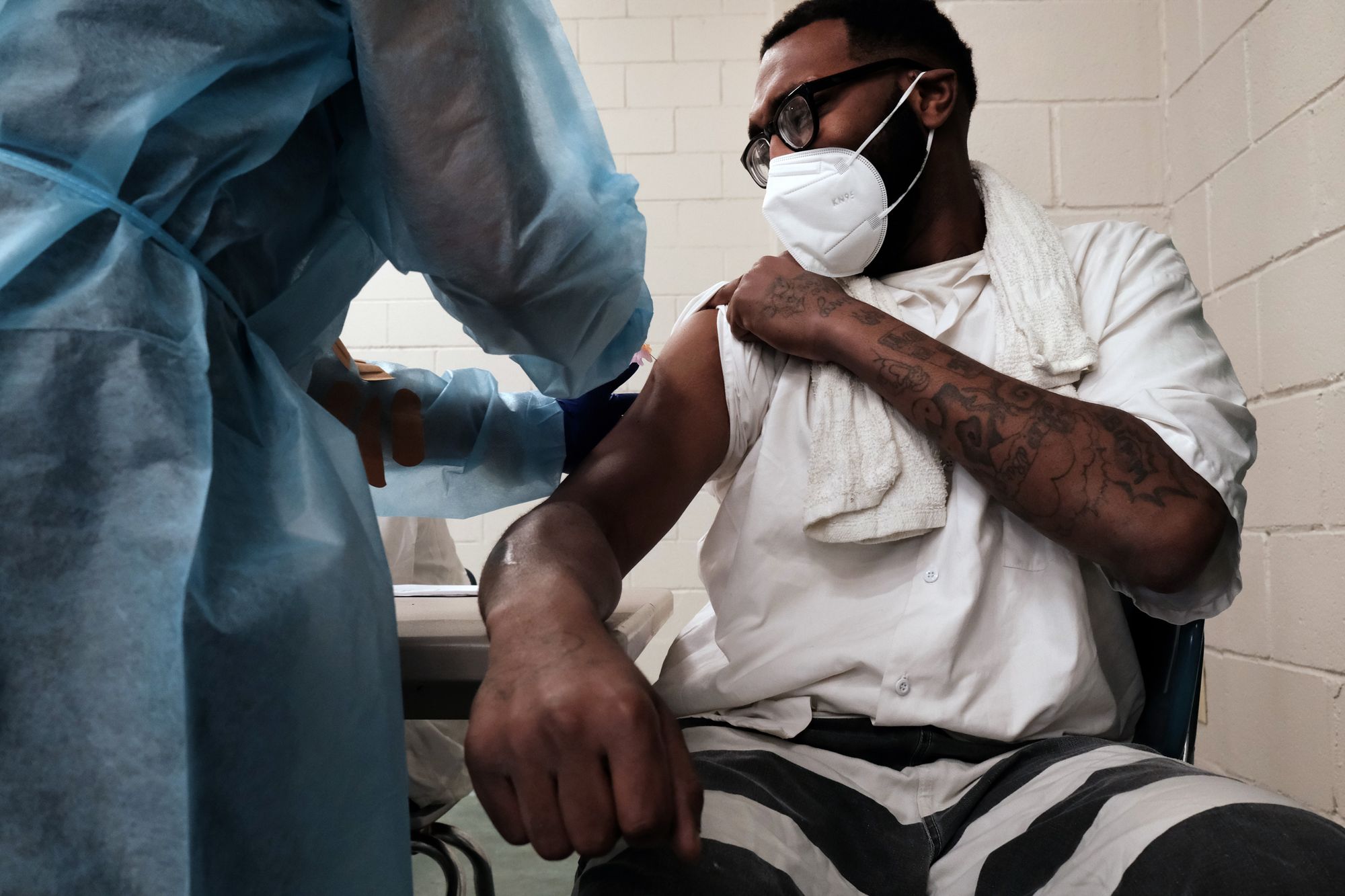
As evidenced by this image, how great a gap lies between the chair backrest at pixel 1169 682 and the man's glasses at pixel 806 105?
29.8 inches

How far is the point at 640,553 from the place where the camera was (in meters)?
1.05

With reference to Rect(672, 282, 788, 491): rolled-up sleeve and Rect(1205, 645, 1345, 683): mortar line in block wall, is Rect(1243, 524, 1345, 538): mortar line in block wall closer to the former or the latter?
Rect(1205, 645, 1345, 683): mortar line in block wall

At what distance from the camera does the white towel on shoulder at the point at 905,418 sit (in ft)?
3.31

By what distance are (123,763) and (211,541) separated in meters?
0.13

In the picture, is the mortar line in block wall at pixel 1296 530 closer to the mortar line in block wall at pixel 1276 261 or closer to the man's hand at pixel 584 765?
the mortar line in block wall at pixel 1276 261

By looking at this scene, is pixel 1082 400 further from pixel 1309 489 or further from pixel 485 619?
pixel 1309 489

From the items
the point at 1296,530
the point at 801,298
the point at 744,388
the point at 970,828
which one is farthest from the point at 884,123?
the point at 1296,530

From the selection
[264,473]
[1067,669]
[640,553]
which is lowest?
[1067,669]

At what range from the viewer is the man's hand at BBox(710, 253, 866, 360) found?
1103mm

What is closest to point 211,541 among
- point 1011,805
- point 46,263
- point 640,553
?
point 46,263

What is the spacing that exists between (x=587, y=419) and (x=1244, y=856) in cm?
79

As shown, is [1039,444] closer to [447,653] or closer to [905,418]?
[905,418]

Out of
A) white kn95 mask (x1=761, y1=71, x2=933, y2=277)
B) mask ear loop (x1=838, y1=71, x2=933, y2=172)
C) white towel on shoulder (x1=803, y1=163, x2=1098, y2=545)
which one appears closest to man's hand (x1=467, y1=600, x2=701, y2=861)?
white towel on shoulder (x1=803, y1=163, x2=1098, y2=545)

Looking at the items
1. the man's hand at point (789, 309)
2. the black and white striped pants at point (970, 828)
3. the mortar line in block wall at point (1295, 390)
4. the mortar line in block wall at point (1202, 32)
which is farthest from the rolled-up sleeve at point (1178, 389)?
the mortar line in block wall at point (1202, 32)
